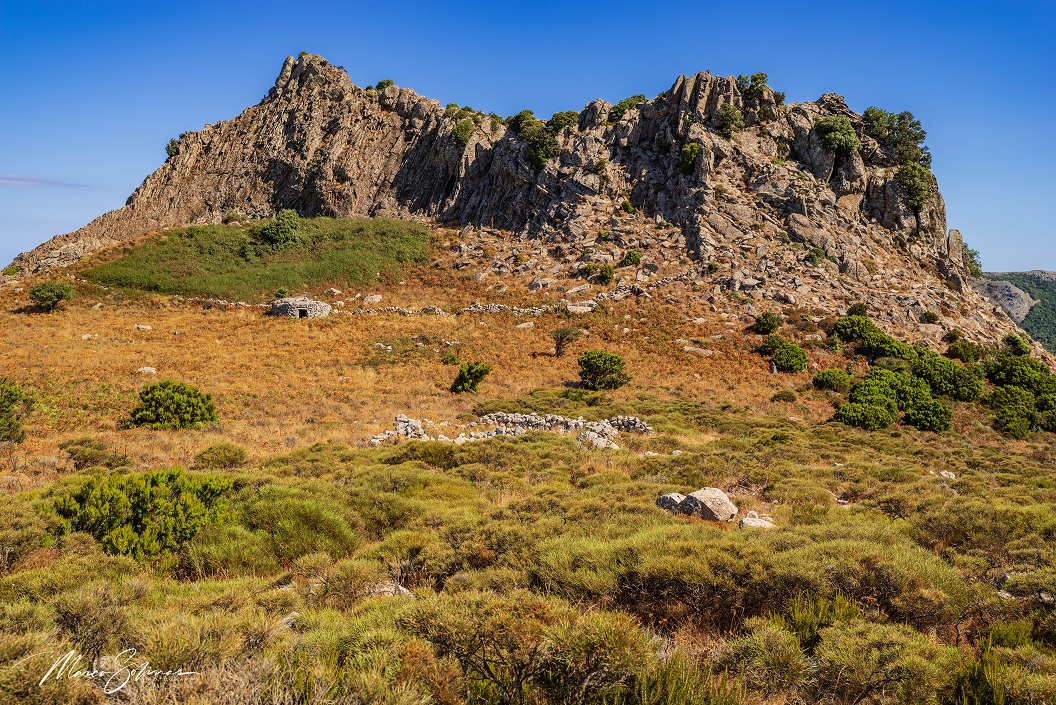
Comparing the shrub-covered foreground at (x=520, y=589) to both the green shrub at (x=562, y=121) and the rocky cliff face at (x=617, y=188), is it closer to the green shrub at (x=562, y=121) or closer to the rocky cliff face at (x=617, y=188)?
the rocky cliff face at (x=617, y=188)

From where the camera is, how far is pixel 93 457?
14242 millimetres

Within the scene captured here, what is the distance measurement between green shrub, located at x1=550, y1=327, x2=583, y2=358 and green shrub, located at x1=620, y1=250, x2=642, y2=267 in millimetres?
12772

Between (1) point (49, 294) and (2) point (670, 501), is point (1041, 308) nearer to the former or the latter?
(2) point (670, 501)

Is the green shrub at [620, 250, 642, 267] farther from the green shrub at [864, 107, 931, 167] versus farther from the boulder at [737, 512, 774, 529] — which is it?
the boulder at [737, 512, 774, 529]

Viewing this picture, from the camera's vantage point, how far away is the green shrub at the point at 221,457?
47.6ft

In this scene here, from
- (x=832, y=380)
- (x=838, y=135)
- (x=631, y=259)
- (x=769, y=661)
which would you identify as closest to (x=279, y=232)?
(x=631, y=259)

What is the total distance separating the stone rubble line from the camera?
19438mm

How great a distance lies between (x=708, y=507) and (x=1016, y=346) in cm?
4261

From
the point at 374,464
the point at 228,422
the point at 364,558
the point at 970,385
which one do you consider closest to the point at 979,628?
the point at 364,558

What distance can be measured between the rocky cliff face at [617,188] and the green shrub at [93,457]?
40.9 meters

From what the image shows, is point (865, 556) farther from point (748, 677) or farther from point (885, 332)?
point (885, 332)

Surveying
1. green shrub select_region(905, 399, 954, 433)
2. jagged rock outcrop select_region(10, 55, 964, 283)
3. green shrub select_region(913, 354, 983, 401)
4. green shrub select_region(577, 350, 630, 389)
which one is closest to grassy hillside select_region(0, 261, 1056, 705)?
green shrub select_region(905, 399, 954, 433)

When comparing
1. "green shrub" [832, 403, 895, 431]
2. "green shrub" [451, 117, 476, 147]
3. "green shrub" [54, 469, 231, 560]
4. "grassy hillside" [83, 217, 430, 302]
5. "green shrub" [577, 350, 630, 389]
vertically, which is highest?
"green shrub" [451, 117, 476, 147]

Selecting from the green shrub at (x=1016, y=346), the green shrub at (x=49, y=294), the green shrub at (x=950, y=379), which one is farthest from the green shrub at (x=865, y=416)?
the green shrub at (x=49, y=294)
